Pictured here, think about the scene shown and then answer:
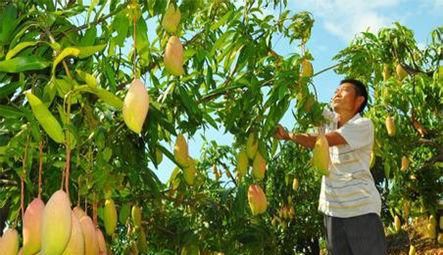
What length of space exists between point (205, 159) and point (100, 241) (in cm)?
405

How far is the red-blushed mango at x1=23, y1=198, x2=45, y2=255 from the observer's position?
0.99 meters

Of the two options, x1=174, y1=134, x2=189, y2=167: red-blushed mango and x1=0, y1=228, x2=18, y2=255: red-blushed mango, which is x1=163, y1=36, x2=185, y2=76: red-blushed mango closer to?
x1=174, y1=134, x2=189, y2=167: red-blushed mango

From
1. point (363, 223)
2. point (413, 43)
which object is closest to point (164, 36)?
point (363, 223)

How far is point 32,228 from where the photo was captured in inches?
39.1

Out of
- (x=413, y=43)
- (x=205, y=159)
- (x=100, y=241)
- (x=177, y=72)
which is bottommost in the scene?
(x=100, y=241)

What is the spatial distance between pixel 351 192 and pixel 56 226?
1.92 metres

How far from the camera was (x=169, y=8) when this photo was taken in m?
1.68

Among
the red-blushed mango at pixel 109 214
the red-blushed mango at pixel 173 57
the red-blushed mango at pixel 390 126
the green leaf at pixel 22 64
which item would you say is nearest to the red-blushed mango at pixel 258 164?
the red-blushed mango at pixel 109 214

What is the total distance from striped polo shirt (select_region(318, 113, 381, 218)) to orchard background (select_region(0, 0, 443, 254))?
Result: 25cm

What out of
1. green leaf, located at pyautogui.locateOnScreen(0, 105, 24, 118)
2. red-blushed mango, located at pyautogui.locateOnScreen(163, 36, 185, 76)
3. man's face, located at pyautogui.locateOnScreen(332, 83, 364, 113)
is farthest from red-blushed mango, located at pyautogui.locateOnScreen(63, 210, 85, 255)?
man's face, located at pyautogui.locateOnScreen(332, 83, 364, 113)

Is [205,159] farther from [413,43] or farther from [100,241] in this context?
[100,241]

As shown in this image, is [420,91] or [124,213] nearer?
[124,213]

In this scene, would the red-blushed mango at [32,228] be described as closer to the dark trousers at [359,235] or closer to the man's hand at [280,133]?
the man's hand at [280,133]

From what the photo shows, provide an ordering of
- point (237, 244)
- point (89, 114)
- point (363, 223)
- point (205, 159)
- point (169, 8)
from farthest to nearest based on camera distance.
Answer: point (205, 159) < point (237, 244) < point (363, 223) < point (169, 8) < point (89, 114)
